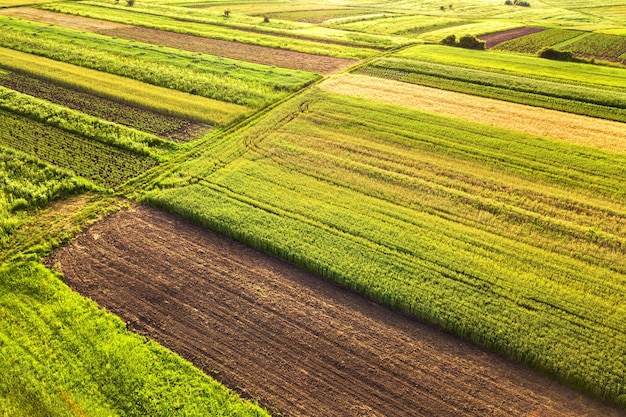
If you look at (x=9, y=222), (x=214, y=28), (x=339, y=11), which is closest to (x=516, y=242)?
(x=9, y=222)

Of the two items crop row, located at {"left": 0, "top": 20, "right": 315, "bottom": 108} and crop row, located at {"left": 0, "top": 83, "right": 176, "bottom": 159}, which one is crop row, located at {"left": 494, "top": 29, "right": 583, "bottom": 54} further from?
crop row, located at {"left": 0, "top": 83, "right": 176, "bottom": 159}

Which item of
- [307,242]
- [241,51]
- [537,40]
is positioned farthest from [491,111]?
[537,40]

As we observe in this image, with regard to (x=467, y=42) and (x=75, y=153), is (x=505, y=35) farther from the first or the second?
(x=75, y=153)

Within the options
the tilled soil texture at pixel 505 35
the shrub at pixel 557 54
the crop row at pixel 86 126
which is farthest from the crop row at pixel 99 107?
the tilled soil texture at pixel 505 35

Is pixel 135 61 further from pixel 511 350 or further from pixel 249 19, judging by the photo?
pixel 511 350

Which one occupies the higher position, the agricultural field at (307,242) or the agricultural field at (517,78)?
the agricultural field at (517,78)

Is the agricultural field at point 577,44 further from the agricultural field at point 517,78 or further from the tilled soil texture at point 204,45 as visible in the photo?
the tilled soil texture at point 204,45

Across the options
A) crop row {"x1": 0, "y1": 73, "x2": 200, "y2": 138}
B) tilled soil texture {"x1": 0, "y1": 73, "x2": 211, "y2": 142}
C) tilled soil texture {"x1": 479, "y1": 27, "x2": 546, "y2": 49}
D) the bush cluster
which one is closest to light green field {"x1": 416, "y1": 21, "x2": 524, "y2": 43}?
tilled soil texture {"x1": 479, "y1": 27, "x2": 546, "y2": 49}
